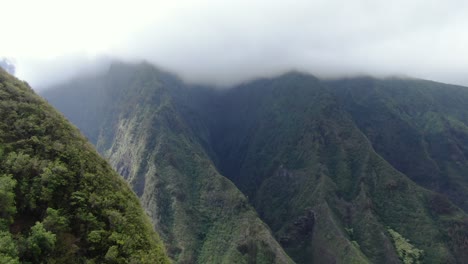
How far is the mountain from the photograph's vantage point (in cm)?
8975

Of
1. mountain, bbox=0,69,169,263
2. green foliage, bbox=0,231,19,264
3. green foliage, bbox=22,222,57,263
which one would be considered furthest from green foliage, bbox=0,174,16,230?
green foliage, bbox=22,222,57,263

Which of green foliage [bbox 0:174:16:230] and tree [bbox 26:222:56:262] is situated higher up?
green foliage [bbox 0:174:16:230]

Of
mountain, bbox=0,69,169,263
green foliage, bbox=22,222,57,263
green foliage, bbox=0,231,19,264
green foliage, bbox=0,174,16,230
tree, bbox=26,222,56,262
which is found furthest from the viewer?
green foliage, bbox=0,174,16,230

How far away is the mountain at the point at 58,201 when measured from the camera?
89.8 meters

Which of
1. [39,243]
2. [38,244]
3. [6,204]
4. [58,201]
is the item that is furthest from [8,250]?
[58,201]

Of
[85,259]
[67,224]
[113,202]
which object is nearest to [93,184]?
[113,202]

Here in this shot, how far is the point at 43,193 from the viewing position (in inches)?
3898

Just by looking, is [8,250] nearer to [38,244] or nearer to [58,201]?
[38,244]

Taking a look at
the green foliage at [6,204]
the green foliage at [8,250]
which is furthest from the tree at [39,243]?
the green foliage at [6,204]

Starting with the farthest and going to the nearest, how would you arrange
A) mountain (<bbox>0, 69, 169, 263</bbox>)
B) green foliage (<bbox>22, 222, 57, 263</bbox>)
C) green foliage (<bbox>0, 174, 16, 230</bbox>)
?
green foliage (<bbox>0, 174, 16, 230</bbox>) < mountain (<bbox>0, 69, 169, 263</bbox>) < green foliage (<bbox>22, 222, 57, 263</bbox>)

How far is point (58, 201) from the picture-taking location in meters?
101

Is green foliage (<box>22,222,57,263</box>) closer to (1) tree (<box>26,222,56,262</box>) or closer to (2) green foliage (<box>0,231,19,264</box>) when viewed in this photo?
(1) tree (<box>26,222,56,262</box>)

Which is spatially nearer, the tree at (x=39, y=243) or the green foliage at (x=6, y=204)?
the tree at (x=39, y=243)

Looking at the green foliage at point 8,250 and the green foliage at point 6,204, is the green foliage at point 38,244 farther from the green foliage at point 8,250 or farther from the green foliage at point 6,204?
the green foliage at point 6,204
